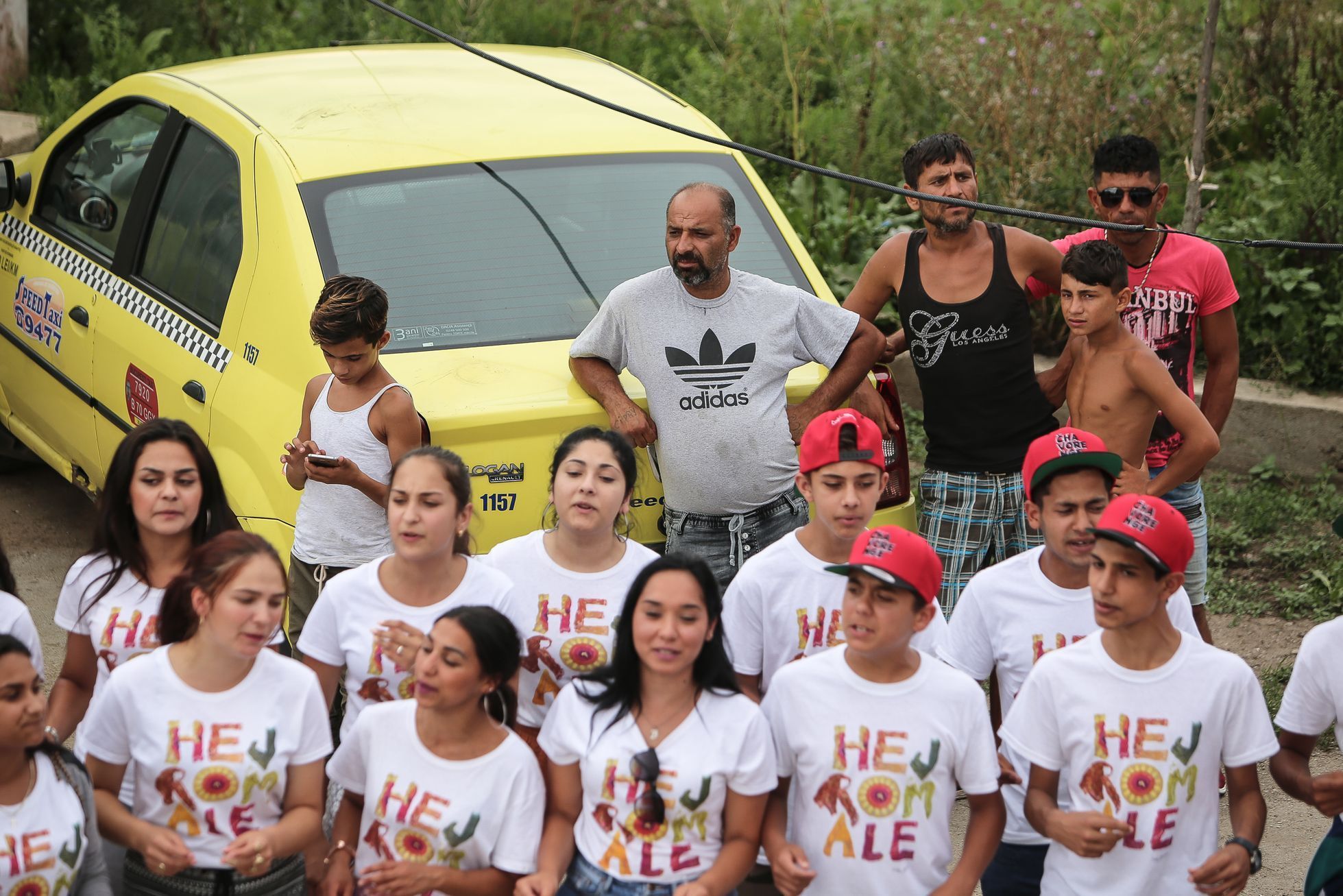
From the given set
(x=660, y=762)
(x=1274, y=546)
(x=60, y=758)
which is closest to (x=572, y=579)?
(x=660, y=762)

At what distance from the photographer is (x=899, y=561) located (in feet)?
11.2

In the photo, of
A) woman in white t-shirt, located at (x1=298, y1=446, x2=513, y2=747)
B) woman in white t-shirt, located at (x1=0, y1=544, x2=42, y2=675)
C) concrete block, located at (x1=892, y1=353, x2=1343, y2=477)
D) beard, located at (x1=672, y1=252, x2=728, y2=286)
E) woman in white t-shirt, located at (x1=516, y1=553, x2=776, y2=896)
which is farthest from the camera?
concrete block, located at (x1=892, y1=353, x2=1343, y2=477)

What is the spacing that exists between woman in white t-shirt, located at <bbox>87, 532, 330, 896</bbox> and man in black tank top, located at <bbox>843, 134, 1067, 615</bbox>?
6.80 feet

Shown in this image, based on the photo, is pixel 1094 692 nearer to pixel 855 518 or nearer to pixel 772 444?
pixel 855 518

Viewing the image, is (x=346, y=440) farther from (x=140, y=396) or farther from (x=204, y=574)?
(x=140, y=396)

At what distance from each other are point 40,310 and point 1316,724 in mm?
4738

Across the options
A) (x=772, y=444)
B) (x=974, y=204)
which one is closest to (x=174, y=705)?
(x=772, y=444)

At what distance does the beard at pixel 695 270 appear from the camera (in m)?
4.53

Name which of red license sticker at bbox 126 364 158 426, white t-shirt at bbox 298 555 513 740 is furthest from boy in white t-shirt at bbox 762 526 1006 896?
red license sticker at bbox 126 364 158 426

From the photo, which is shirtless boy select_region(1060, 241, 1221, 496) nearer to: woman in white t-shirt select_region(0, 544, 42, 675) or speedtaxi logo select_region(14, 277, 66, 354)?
woman in white t-shirt select_region(0, 544, 42, 675)

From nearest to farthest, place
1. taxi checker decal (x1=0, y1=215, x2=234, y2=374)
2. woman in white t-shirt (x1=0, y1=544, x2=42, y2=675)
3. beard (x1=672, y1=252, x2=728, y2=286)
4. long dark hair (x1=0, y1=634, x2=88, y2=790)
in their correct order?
long dark hair (x1=0, y1=634, x2=88, y2=790)
woman in white t-shirt (x1=0, y1=544, x2=42, y2=675)
beard (x1=672, y1=252, x2=728, y2=286)
taxi checker decal (x1=0, y1=215, x2=234, y2=374)

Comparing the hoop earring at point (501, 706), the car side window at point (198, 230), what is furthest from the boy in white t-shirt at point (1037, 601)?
the car side window at point (198, 230)

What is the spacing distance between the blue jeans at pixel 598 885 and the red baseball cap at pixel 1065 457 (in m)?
1.24

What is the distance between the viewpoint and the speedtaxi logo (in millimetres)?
6031
